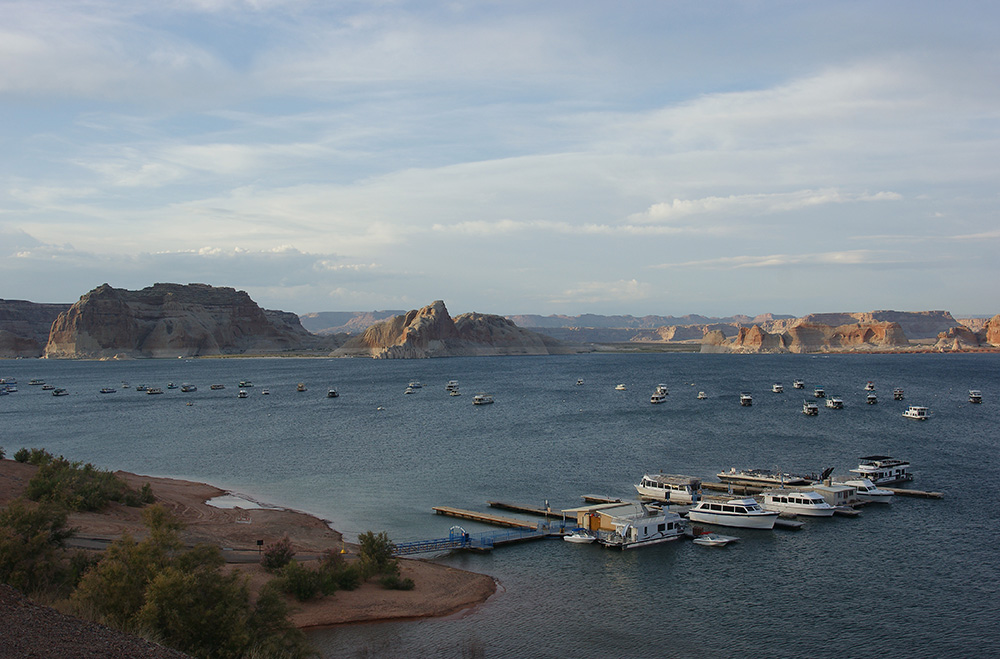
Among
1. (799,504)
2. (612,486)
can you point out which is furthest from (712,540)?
(612,486)

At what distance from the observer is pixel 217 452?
62.4 metres

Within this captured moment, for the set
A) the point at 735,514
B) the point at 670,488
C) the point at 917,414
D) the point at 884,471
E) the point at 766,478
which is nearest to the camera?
the point at 735,514

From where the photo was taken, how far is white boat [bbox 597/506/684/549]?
34.3m

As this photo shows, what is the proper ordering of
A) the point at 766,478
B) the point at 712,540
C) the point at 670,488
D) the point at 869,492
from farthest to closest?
the point at 766,478
the point at 670,488
the point at 869,492
the point at 712,540

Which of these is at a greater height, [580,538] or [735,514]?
[735,514]

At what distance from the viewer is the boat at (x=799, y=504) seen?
39.7 metres

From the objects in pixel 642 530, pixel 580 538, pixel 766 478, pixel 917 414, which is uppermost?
pixel 917 414

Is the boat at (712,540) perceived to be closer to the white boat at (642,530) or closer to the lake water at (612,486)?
the lake water at (612,486)

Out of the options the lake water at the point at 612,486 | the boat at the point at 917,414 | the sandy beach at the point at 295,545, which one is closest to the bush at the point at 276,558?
the sandy beach at the point at 295,545

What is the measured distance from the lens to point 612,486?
4716 centimetres

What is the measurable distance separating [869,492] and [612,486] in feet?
48.1

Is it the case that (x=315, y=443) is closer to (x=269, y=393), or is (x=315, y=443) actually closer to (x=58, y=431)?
(x=58, y=431)

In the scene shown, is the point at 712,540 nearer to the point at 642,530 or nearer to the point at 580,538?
the point at 642,530

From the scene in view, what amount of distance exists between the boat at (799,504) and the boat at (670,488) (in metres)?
4.01
